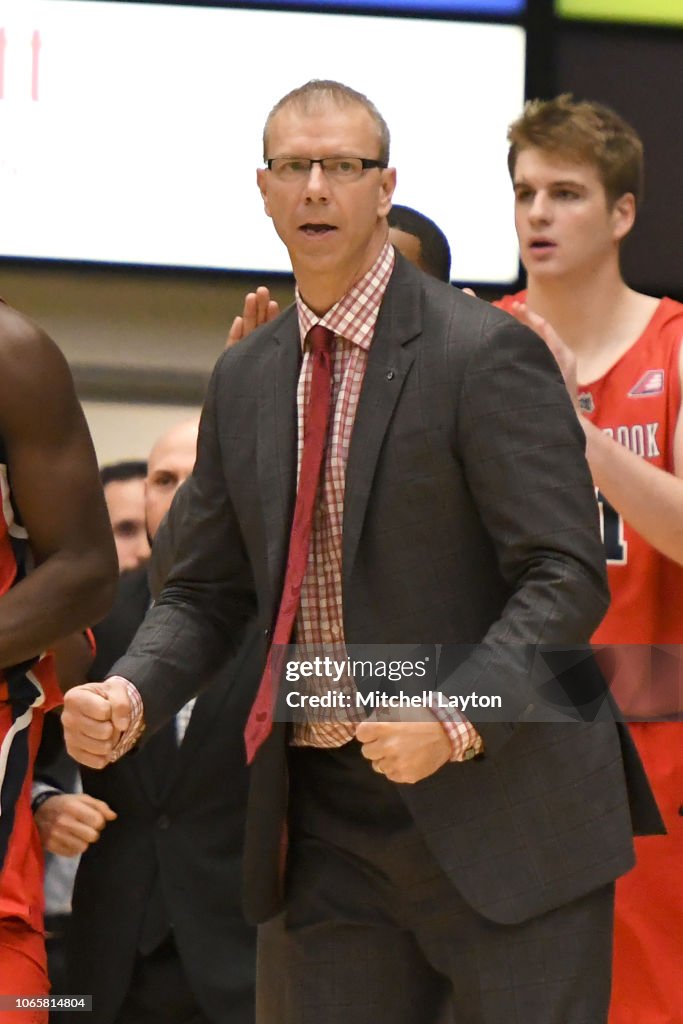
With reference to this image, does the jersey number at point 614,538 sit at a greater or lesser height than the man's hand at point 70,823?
greater

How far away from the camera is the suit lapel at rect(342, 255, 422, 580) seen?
2.13m

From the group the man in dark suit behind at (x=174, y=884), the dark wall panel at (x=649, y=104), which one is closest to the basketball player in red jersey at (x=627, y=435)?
the man in dark suit behind at (x=174, y=884)

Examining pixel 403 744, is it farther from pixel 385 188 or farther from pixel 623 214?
pixel 623 214

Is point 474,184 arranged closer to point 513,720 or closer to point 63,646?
point 63,646

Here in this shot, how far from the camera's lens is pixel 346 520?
84.0 inches

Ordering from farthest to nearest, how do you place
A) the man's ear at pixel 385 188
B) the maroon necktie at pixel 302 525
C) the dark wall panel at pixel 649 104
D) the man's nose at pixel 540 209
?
the dark wall panel at pixel 649 104, the man's nose at pixel 540 209, the man's ear at pixel 385 188, the maroon necktie at pixel 302 525

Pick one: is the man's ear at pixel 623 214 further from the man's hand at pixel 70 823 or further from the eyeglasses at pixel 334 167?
the man's hand at pixel 70 823

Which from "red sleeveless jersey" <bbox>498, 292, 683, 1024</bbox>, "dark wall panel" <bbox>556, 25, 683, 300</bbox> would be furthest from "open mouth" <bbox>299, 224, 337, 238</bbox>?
"dark wall panel" <bbox>556, 25, 683, 300</bbox>

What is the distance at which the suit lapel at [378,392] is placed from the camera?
2.13 meters

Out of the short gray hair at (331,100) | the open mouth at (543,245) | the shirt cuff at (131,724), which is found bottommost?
the shirt cuff at (131,724)

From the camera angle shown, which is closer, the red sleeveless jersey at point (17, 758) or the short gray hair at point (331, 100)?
the short gray hair at point (331, 100)

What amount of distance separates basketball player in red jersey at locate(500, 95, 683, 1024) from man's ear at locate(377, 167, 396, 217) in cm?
78

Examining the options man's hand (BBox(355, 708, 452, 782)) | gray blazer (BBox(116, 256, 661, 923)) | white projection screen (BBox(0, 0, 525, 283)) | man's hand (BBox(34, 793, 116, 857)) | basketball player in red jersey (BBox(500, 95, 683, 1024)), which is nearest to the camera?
man's hand (BBox(355, 708, 452, 782))

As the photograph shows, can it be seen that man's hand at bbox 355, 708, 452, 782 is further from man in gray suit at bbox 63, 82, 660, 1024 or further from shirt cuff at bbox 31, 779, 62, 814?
shirt cuff at bbox 31, 779, 62, 814
